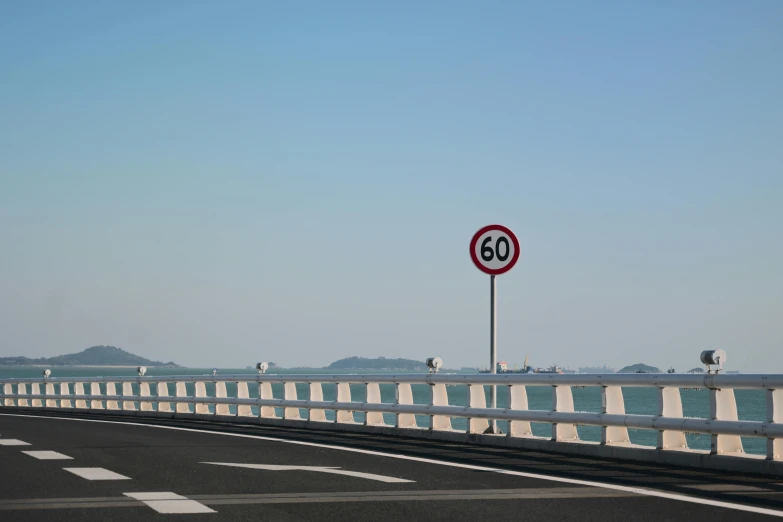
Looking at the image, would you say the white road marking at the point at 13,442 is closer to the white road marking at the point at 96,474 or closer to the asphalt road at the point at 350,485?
the asphalt road at the point at 350,485

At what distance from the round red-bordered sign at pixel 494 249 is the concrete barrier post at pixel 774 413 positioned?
6902 mm

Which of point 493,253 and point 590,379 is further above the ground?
point 493,253

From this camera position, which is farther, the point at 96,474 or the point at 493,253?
the point at 493,253

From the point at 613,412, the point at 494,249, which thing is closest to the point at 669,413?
the point at 613,412

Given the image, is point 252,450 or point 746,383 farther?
point 252,450

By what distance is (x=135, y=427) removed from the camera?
21531 mm

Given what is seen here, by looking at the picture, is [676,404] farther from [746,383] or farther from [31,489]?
[31,489]

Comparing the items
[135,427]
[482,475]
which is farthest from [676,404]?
[135,427]

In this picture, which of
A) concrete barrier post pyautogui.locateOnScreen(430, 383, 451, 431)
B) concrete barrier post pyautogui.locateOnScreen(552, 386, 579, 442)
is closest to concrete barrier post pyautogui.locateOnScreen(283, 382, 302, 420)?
concrete barrier post pyautogui.locateOnScreen(430, 383, 451, 431)

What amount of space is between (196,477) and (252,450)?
12.4 ft

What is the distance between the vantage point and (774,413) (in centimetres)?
1172

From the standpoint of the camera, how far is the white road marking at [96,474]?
1140cm

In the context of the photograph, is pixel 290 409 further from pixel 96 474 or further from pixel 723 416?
pixel 723 416

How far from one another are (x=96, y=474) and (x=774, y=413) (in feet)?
21.6
